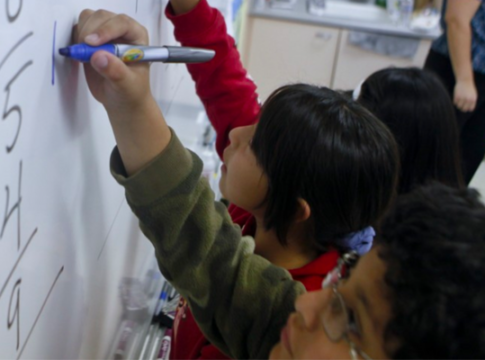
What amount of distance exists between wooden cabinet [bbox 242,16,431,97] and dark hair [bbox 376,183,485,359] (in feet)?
8.14

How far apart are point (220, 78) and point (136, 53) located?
18.5 inches

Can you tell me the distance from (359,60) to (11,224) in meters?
2.70

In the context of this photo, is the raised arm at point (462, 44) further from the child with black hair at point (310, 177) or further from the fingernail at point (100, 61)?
the fingernail at point (100, 61)

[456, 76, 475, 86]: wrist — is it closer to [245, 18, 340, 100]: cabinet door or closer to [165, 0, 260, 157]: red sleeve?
[165, 0, 260, 157]: red sleeve

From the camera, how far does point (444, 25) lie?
1.70m

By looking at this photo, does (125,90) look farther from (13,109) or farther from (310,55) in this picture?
(310,55)

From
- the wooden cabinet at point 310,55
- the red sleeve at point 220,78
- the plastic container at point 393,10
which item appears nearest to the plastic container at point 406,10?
the plastic container at point 393,10

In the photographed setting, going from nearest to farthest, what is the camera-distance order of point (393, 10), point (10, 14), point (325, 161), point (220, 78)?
point (10, 14) → point (325, 161) → point (220, 78) → point (393, 10)

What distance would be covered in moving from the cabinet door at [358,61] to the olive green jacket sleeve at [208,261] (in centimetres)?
237

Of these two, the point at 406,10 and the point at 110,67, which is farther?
the point at 406,10

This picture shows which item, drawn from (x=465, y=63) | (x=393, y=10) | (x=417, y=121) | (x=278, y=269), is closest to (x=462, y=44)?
(x=465, y=63)

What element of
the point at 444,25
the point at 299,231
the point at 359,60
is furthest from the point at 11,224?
the point at 359,60

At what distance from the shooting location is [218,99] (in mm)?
992

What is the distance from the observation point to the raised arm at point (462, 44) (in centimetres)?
153
